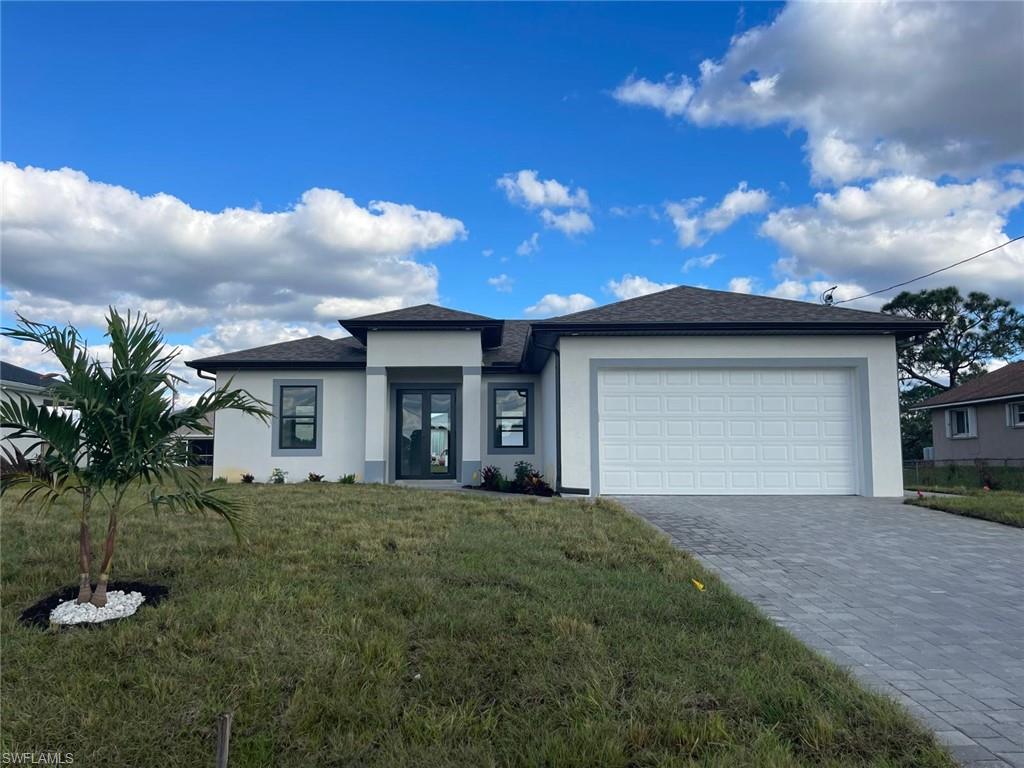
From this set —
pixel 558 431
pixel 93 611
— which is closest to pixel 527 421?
pixel 558 431

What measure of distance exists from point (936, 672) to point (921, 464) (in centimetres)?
2485

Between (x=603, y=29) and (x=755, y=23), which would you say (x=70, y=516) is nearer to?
(x=603, y=29)

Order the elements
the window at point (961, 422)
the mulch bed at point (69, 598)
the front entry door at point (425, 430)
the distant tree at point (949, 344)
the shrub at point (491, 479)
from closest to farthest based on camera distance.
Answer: the mulch bed at point (69, 598) → the shrub at point (491, 479) → the front entry door at point (425, 430) → the window at point (961, 422) → the distant tree at point (949, 344)

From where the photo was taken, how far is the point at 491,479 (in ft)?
43.9

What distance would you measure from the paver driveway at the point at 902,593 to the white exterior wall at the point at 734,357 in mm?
1567

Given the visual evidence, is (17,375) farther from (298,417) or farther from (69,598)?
(69,598)

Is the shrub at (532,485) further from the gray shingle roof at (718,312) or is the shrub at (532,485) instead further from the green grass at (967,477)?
the green grass at (967,477)

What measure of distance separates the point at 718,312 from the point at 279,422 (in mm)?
10344

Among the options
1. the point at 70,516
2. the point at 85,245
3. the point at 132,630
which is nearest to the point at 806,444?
the point at 132,630

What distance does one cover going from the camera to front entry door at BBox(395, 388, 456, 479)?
15.1 m

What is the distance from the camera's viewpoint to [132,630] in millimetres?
3793

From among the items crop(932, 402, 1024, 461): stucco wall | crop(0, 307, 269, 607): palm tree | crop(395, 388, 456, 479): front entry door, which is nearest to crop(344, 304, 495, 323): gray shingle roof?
crop(395, 388, 456, 479): front entry door

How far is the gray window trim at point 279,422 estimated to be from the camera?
1444 cm

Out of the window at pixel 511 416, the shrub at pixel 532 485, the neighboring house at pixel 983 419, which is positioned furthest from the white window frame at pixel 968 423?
the shrub at pixel 532 485
